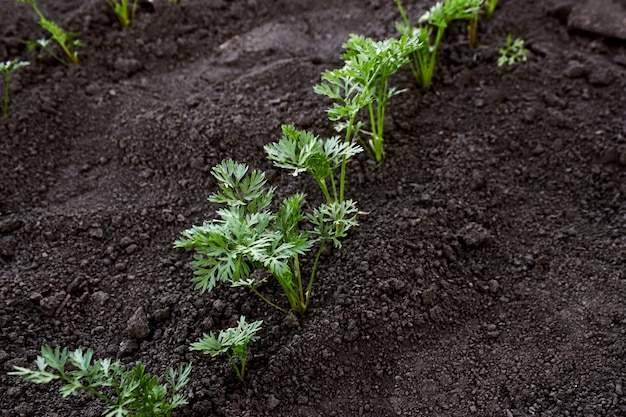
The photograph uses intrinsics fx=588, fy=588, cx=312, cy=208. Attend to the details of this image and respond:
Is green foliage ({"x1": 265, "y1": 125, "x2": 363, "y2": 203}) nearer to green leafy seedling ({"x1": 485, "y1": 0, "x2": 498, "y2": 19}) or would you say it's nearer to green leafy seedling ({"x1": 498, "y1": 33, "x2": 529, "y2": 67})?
green leafy seedling ({"x1": 498, "y1": 33, "x2": 529, "y2": 67})

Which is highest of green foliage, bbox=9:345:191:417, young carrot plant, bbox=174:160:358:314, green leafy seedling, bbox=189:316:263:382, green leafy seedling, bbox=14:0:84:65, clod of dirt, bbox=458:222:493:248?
green leafy seedling, bbox=14:0:84:65

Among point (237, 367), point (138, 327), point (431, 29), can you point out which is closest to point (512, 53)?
point (431, 29)

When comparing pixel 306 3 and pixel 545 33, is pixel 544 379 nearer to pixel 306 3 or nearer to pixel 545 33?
pixel 545 33

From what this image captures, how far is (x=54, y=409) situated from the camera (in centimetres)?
207

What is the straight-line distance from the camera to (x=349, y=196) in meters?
2.61

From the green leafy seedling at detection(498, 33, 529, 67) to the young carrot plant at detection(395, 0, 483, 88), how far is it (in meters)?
0.30

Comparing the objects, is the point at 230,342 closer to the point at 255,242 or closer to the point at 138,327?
the point at 255,242

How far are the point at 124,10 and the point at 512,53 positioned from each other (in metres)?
2.16

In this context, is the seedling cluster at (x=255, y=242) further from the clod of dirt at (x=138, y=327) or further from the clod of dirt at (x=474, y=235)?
the clod of dirt at (x=474, y=235)

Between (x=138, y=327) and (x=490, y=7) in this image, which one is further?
(x=490, y=7)

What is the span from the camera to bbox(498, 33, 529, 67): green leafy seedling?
10.0 feet

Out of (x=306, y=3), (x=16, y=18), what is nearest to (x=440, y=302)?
(x=306, y=3)

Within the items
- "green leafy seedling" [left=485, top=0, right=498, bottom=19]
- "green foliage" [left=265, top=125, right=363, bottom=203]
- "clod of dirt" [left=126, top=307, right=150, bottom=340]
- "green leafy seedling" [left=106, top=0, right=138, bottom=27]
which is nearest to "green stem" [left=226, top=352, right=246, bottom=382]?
"clod of dirt" [left=126, top=307, right=150, bottom=340]

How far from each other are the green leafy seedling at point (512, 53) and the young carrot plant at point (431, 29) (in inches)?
11.6
